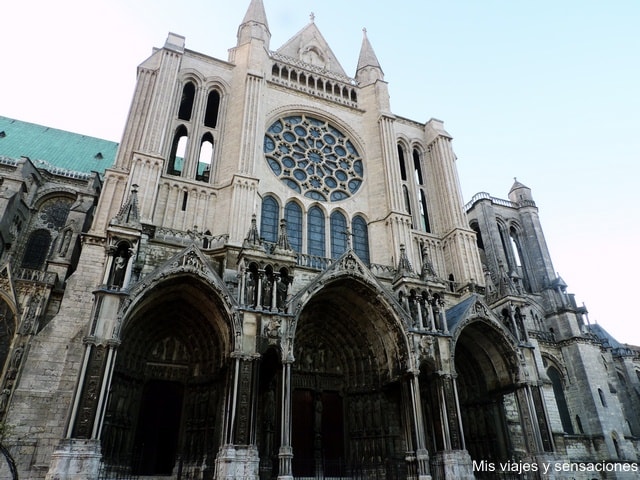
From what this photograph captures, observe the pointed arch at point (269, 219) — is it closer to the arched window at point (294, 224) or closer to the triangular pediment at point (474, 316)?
the arched window at point (294, 224)

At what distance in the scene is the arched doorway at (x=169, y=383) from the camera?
11523mm

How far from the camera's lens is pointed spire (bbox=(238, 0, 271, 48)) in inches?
849

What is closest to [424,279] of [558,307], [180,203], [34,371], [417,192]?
[417,192]

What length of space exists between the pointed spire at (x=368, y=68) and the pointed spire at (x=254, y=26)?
539 cm

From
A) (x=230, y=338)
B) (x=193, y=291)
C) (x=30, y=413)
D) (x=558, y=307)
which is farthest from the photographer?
(x=558, y=307)

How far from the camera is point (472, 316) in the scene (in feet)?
47.9

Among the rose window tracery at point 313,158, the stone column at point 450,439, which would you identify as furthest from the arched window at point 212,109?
the stone column at point 450,439

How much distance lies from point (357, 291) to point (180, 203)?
7.12 metres

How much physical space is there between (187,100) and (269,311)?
12353 millimetres

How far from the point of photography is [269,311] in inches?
479

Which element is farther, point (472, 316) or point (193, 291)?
point (472, 316)

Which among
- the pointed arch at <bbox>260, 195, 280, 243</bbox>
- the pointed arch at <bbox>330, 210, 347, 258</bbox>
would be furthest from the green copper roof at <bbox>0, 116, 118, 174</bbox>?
the pointed arch at <bbox>330, 210, 347, 258</bbox>

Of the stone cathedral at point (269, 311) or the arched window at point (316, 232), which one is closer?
the stone cathedral at point (269, 311)

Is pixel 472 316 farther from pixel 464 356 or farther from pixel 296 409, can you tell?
pixel 296 409
